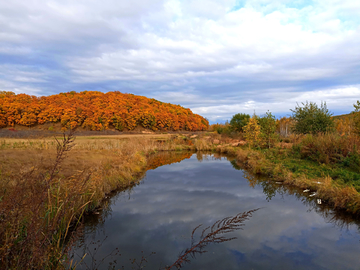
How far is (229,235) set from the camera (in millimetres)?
7180

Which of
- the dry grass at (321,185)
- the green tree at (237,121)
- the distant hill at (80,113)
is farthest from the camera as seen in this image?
the distant hill at (80,113)

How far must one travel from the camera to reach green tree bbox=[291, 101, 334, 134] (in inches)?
822

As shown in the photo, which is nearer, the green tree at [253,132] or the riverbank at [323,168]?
the riverbank at [323,168]

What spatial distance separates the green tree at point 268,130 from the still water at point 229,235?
11.0 m

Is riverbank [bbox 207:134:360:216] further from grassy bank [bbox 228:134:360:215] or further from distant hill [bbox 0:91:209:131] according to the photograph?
distant hill [bbox 0:91:209:131]

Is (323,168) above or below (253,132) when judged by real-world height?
below

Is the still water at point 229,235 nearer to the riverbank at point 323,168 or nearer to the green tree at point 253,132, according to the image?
the riverbank at point 323,168

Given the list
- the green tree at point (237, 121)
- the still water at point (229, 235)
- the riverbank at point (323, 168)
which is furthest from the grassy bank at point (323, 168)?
the green tree at point (237, 121)

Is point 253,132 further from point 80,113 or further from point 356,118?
point 80,113

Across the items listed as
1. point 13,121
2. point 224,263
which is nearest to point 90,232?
point 224,263

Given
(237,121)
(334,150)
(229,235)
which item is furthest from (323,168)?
(237,121)

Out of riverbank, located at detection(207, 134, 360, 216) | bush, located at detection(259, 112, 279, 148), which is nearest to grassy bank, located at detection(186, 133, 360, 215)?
riverbank, located at detection(207, 134, 360, 216)

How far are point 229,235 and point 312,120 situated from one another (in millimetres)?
19262

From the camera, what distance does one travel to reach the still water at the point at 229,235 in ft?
18.6
